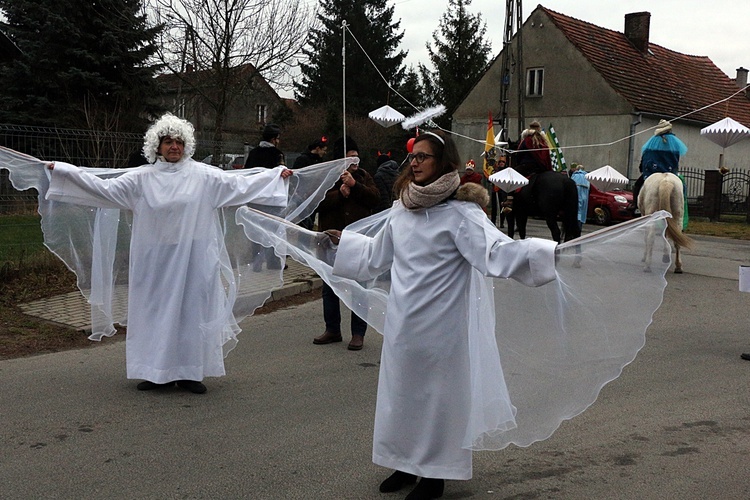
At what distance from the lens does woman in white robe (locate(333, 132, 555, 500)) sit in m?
4.15

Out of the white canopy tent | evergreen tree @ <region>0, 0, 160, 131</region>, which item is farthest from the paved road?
evergreen tree @ <region>0, 0, 160, 131</region>

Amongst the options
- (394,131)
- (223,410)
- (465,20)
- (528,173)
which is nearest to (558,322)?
(223,410)

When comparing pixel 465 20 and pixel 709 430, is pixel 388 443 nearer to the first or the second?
pixel 709 430

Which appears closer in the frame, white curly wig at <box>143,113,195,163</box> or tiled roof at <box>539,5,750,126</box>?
white curly wig at <box>143,113,195,163</box>

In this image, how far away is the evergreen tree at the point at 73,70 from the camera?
2259cm

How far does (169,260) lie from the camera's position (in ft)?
20.2

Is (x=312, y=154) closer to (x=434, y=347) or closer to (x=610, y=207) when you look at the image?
(x=434, y=347)

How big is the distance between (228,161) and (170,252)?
44.1 ft

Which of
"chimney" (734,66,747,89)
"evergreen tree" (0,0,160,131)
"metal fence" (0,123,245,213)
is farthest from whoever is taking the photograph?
"chimney" (734,66,747,89)

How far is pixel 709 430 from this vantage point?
18.1ft

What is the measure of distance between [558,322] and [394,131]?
39.5 meters

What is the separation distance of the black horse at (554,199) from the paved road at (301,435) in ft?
18.1

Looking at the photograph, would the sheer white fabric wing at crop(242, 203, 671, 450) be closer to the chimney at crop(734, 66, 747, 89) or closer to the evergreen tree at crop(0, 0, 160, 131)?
the evergreen tree at crop(0, 0, 160, 131)

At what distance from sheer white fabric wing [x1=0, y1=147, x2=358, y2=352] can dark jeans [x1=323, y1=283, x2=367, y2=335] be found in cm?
113
